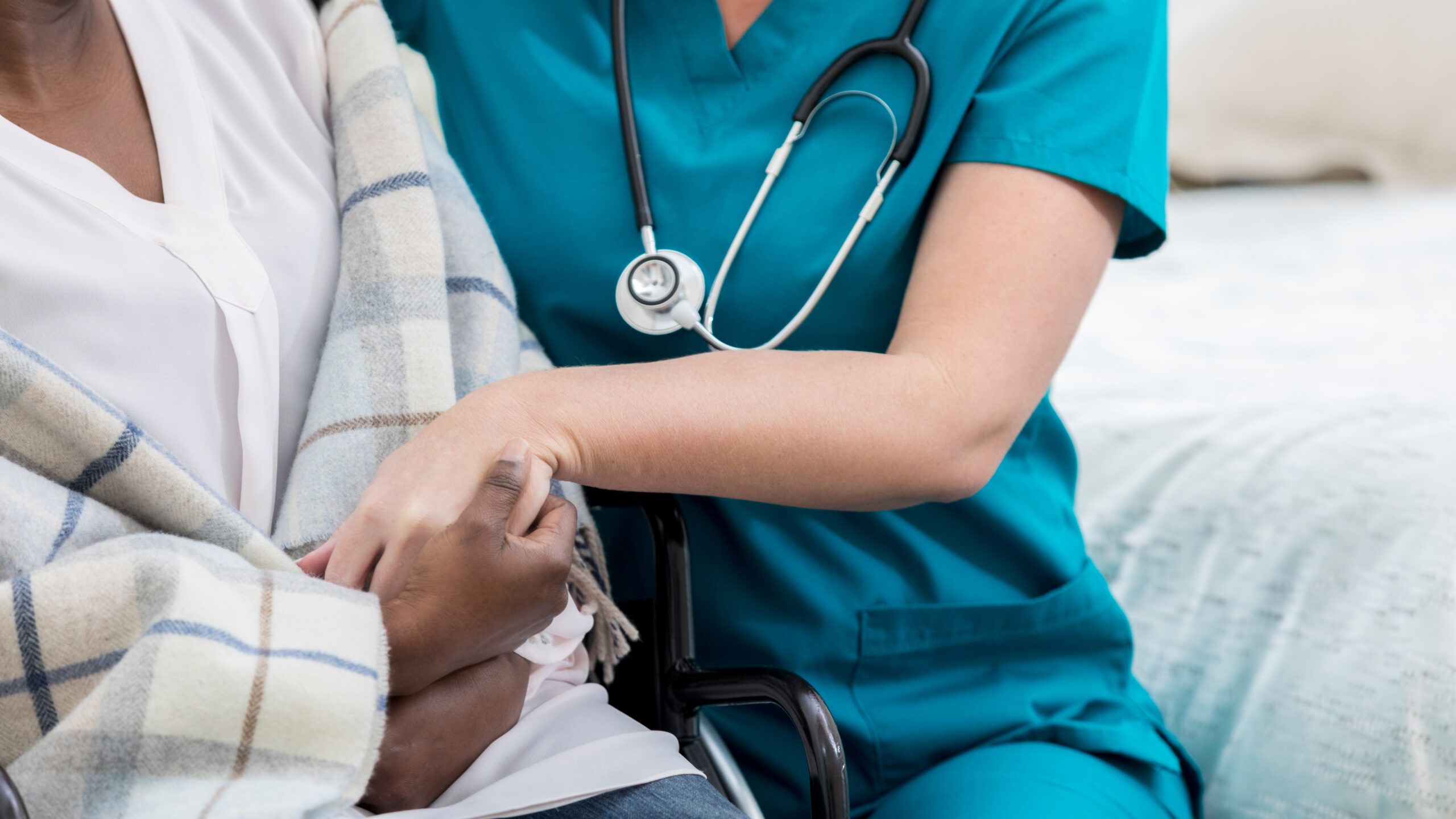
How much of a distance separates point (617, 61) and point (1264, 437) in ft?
2.68

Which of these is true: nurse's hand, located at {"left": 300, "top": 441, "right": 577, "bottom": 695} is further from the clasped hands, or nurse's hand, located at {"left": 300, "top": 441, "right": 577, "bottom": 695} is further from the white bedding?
the white bedding

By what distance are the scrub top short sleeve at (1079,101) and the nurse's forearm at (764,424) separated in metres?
0.17

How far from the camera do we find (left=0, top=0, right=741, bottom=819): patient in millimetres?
580

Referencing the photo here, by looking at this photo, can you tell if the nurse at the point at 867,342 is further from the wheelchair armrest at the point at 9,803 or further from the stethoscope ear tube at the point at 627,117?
the wheelchair armrest at the point at 9,803

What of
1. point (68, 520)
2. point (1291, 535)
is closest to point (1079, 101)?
point (1291, 535)

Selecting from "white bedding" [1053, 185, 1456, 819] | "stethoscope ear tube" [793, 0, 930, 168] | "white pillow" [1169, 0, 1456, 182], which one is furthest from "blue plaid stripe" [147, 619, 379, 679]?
"white pillow" [1169, 0, 1456, 182]

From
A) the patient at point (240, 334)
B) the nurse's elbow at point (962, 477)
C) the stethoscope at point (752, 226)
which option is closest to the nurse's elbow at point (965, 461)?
the nurse's elbow at point (962, 477)

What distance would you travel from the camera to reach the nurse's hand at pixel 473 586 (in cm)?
56

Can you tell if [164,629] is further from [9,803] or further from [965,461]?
[965,461]

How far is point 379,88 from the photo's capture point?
0.78m

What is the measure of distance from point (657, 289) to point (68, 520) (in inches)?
15.2

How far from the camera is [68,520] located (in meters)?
0.55

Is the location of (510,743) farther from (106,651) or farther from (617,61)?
(617,61)

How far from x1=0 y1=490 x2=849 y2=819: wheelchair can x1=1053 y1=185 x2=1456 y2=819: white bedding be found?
19.6 inches
